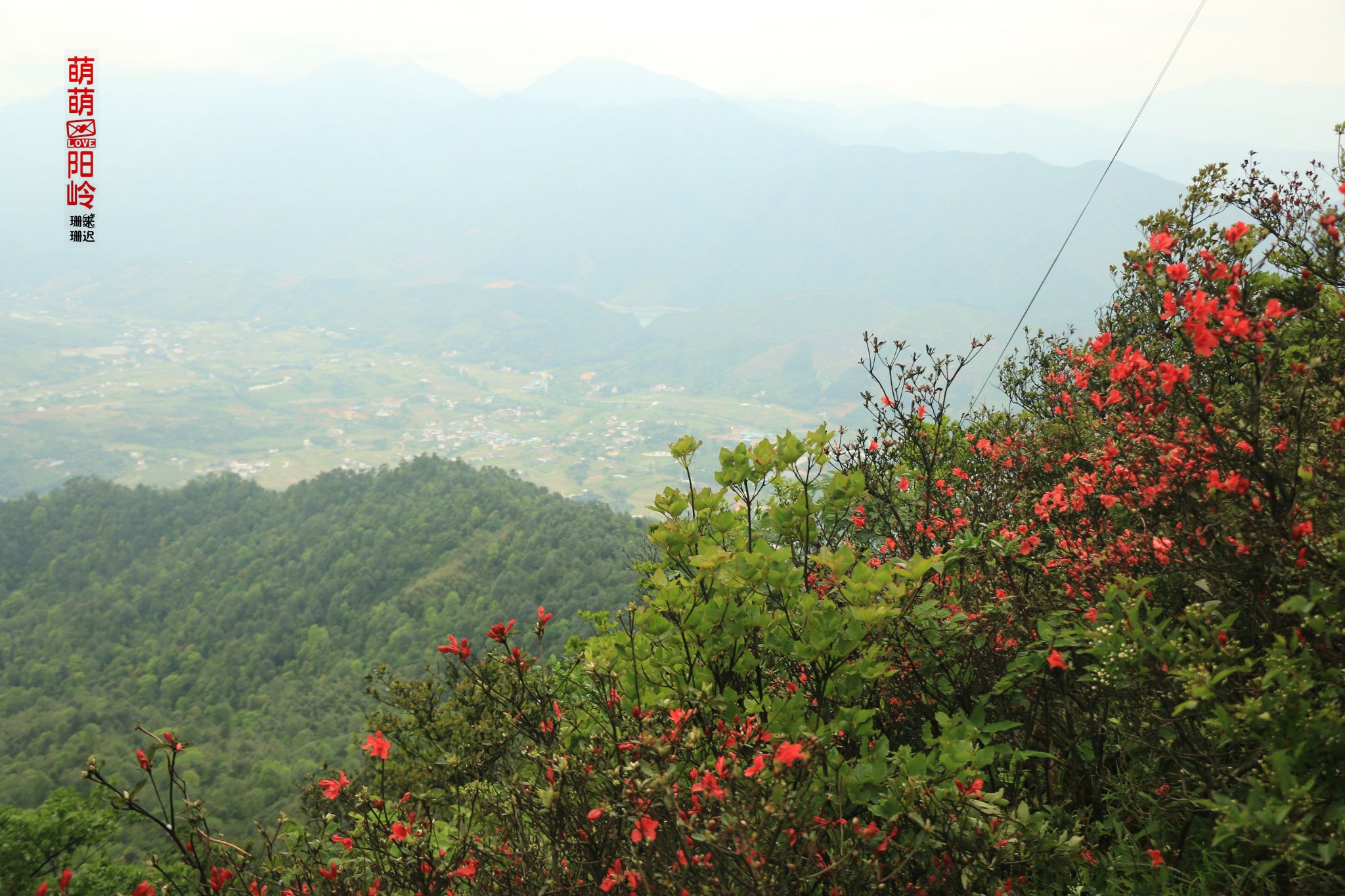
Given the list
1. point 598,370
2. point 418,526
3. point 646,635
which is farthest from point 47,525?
point 598,370

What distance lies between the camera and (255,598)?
40.8 m

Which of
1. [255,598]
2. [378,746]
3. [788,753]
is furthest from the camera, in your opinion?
[255,598]

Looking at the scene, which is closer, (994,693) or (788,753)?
(788,753)

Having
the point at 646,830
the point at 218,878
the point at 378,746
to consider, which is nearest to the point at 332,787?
the point at 378,746

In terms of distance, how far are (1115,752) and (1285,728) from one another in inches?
57.1

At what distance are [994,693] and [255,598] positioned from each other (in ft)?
154

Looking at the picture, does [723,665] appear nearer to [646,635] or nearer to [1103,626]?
[646,635]

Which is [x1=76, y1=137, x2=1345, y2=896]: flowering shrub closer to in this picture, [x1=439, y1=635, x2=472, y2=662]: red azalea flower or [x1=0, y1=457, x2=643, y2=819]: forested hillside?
[x1=439, y1=635, x2=472, y2=662]: red azalea flower

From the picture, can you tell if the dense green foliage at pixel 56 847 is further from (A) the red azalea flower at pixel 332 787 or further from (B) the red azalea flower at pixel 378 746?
(B) the red azalea flower at pixel 378 746

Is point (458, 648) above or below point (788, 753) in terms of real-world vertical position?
below

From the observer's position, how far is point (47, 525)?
151 ft

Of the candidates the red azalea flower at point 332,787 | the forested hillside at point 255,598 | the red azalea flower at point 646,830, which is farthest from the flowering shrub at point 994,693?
the forested hillside at point 255,598

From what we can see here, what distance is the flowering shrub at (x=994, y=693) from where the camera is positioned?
1.47 m

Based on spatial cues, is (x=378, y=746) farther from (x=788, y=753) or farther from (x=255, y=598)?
(x=255, y=598)
